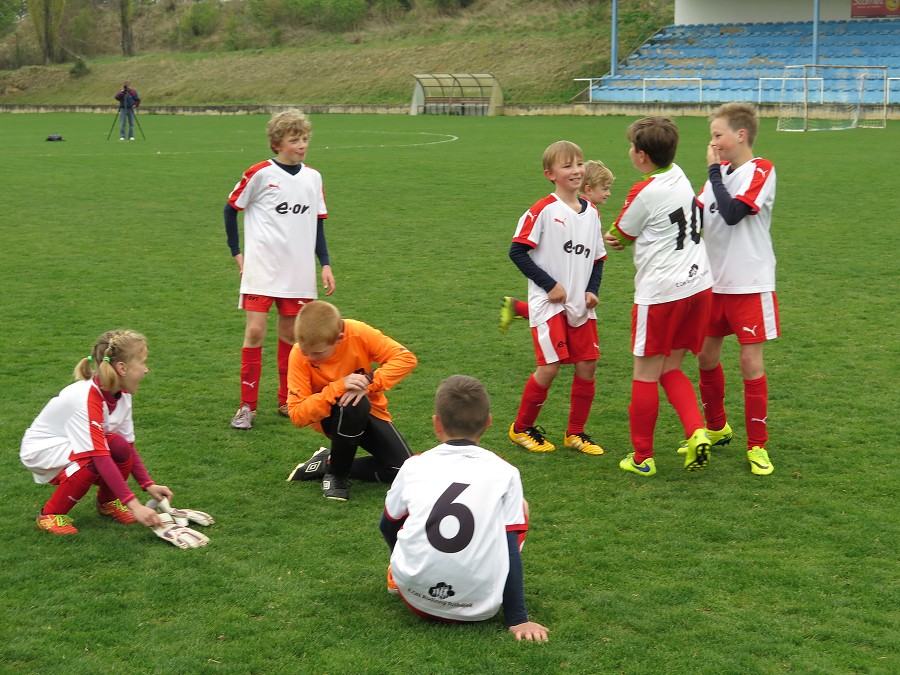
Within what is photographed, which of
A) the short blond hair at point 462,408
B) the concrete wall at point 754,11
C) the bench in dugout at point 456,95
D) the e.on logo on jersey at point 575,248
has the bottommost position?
the bench in dugout at point 456,95

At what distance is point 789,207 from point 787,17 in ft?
108

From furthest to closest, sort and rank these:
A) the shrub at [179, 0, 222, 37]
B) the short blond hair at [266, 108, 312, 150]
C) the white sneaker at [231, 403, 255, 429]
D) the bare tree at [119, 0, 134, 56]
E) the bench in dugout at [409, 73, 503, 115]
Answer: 1. the shrub at [179, 0, 222, 37]
2. the bare tree at [119, 0, 134, 56]
3. the bench in dugout at [409, 73, 503, 115]
4. the white sneaker at [231, 403, 255, 429]
5. the short blond hair at [266, 108, 312, 150]

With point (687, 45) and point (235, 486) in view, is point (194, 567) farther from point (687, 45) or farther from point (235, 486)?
point (687, 45)

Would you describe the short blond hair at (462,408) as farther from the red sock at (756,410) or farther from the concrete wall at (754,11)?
the concrete wall at (754,11)

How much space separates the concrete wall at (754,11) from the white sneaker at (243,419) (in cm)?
4286

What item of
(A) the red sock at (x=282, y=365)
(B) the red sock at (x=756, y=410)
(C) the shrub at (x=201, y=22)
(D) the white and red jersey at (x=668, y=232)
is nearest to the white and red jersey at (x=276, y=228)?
(A) the red sock at (x=282, y=365)

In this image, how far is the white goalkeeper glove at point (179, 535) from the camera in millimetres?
4551

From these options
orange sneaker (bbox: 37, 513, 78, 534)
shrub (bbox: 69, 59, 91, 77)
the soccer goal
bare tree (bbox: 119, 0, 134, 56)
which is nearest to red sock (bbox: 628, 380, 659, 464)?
orange sneaker (bbox: 37, 513, 78, 534)

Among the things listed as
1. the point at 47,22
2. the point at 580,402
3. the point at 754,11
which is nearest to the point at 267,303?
the point at 580,402

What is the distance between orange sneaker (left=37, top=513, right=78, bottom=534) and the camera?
470cm

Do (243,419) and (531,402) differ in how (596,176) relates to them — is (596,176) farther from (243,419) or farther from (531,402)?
(243,419)

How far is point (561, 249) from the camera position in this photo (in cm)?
570

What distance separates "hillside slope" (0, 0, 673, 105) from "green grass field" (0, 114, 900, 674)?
121ft

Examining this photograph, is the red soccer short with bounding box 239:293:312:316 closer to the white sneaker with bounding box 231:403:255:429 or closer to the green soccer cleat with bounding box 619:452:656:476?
the white sneaker with bounding box 231:403:255:429
